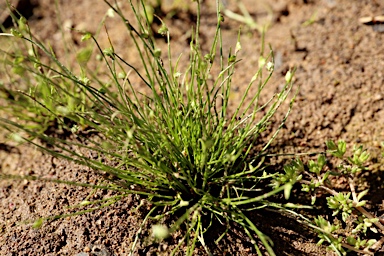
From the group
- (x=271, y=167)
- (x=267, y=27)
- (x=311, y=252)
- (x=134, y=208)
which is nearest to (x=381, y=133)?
(x=271, y=167)

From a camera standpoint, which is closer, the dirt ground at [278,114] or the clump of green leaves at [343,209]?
the clump of green leaves at [343,209]

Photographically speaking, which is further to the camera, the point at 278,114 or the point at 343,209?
the point at 278,114

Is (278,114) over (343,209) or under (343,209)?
over

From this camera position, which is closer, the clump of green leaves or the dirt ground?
the clump of green leaves
